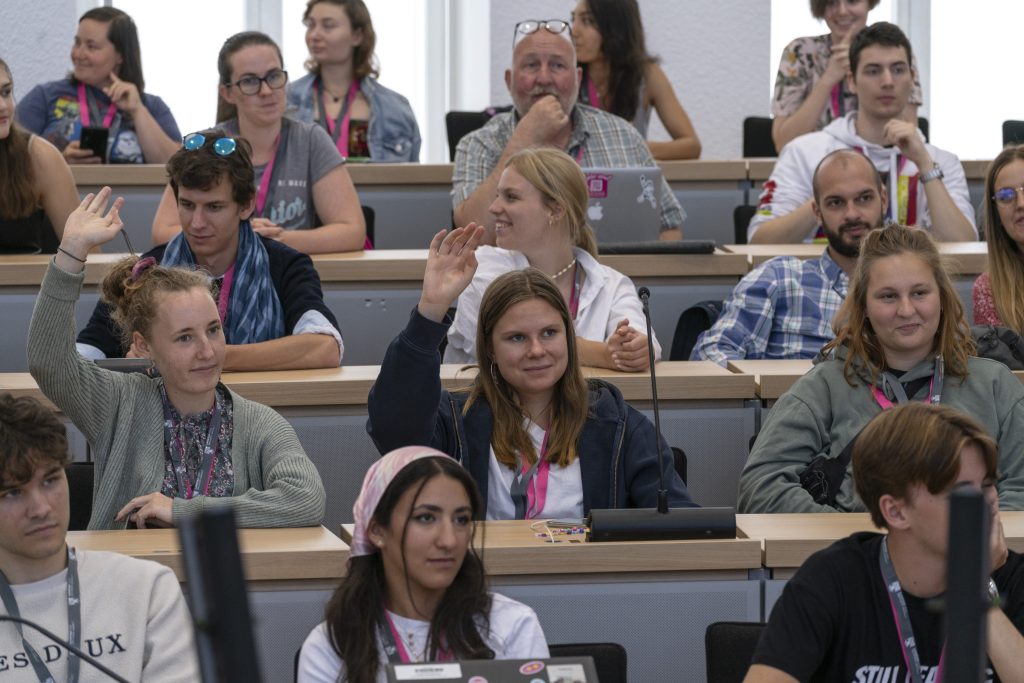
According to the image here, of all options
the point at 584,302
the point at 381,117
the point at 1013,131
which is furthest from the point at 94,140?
the point at 1013,131

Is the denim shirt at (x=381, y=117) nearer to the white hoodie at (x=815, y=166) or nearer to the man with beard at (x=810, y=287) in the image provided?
the white hoodie at (x=815, y=166)

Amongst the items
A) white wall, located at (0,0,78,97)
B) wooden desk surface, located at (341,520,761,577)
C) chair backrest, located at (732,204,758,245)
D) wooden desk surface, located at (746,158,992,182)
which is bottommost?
wooden desk surface, located at (341,520,761,577)

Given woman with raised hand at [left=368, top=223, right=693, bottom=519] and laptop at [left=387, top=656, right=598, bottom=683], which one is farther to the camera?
woman with raised hand at [left=368, top=223, right=693, bottom=519]

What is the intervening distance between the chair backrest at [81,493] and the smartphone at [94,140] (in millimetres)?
2667

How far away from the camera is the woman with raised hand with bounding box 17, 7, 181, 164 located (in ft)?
17.8

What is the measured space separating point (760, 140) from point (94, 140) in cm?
280

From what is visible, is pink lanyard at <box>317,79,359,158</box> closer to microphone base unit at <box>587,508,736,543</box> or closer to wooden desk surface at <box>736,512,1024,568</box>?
wooden desk surface at <box>736,512,1024,568</box>

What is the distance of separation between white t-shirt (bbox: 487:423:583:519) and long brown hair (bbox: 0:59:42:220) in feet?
6.45

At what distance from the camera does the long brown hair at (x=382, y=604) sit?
200 centimetres

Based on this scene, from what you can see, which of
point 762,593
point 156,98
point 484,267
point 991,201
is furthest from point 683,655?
point 156,98

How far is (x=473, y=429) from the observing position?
9.11ft

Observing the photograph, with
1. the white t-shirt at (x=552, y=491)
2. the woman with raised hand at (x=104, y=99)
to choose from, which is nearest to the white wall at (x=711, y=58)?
the woman with raised hand at (x=104, y=99)

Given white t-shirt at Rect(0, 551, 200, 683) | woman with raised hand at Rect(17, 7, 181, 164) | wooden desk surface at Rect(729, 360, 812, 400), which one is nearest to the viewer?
white t-shirt at Rect(0, 551, 200, 683)

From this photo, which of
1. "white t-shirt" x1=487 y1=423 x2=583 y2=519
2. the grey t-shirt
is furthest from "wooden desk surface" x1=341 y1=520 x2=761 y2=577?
the grey t-shirt
